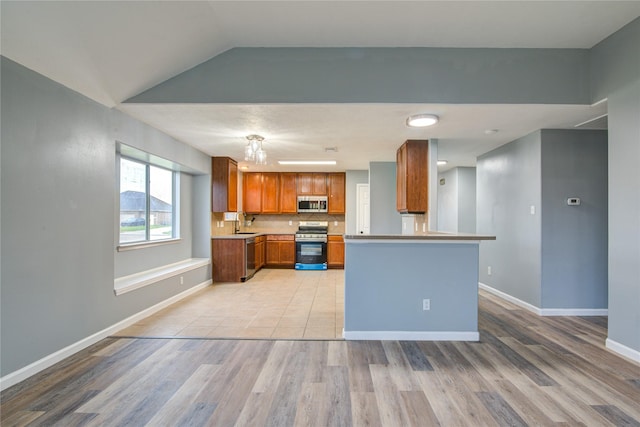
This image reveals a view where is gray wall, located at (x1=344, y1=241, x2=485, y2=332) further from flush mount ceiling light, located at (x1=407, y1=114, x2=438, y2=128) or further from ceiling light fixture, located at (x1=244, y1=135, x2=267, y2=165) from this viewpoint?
ceiling light fixture, located at (x1=244, y1=135, x2=267, y2=165)

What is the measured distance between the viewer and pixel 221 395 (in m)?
2.11

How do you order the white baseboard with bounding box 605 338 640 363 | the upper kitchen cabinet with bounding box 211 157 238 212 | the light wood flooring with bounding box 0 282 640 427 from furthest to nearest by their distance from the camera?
the upper kitchen cabinet with bounding box 211 157 238 212 → the white baseboard with bounding box 605 338 640 363 → the light wood flooring with bounding box 0 282 640 427

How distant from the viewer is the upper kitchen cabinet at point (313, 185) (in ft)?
24.3

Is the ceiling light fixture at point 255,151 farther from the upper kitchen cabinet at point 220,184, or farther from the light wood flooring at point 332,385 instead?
the light wood flooring at point 332,385

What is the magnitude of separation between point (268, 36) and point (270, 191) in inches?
190

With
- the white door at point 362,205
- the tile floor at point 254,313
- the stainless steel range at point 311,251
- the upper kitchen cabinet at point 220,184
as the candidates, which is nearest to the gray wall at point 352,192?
the white door at point 362,205

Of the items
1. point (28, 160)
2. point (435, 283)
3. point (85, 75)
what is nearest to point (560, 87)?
point (435, 283)

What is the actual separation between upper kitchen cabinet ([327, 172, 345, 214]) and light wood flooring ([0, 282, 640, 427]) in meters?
4.64

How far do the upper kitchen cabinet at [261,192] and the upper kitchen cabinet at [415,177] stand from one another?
3.75m

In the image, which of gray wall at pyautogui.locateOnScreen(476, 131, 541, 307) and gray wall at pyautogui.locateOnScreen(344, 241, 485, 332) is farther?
gray wall at pyautogui.locateOnScreen(476, 131, 541, 307)

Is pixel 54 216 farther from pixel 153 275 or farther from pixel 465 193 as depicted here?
pixel 465 193

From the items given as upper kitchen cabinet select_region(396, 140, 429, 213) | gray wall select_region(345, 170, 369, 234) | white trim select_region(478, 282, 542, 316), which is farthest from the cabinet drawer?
white trim select_region(478, 282, 542, 316)

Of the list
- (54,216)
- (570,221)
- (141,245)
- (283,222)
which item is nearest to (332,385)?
(54,216)

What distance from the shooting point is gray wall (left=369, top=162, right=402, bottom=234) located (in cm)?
591
